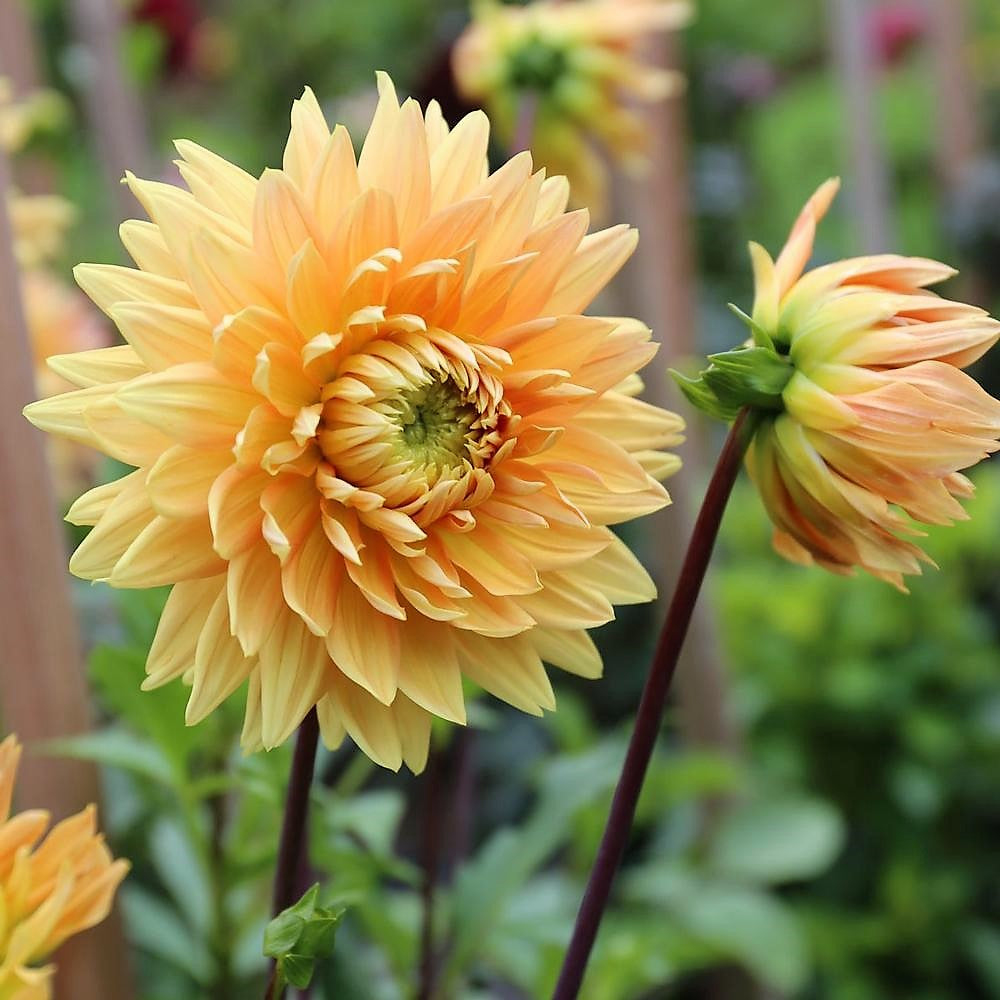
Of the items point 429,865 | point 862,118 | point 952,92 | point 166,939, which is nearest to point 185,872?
point 166,939

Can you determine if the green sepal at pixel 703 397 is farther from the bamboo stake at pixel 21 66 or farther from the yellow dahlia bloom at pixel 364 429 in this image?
the bamboo stake at pixel 21 66

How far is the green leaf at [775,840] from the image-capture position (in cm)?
102

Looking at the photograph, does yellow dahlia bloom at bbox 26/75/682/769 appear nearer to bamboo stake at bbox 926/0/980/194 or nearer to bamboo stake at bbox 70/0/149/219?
bamboo stake at bbox 70/0/149/219

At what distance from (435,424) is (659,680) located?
104 mm

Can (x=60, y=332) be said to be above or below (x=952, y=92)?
below

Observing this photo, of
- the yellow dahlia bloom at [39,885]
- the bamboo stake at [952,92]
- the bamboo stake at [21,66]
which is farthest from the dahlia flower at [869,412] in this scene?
the bamboo stake at [952,92]

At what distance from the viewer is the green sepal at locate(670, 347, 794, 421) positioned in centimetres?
36

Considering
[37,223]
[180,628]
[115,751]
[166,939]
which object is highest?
[37,223]

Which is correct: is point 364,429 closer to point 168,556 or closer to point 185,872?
point 168,556

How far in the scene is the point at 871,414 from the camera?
35cm

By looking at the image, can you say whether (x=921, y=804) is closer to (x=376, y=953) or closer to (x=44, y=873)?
(x=376, y=953)

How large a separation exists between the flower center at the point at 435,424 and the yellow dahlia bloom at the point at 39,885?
0.15m

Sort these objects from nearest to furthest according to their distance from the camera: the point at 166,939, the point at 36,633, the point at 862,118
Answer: the point at 36,633, the point at 166,939, the point at 862,118

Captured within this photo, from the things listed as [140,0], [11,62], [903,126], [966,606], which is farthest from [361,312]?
[903,126]
